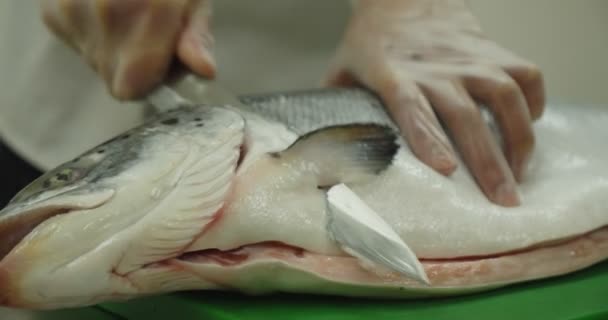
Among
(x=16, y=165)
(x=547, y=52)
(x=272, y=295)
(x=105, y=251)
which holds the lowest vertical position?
(x=547, y=52)

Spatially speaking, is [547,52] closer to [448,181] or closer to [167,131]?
[448,181]

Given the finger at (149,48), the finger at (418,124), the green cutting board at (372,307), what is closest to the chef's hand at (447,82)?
the finger at (418,124)

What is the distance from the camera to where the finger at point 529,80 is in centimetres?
100

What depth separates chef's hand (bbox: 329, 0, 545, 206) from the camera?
888 millimetres

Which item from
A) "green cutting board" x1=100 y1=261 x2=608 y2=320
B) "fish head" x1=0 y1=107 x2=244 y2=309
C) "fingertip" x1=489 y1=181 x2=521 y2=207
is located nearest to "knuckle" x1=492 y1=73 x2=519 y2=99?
"fingertip" x1=489 y1=181 x2=521 y2=207

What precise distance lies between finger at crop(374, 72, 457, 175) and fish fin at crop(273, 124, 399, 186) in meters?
0.07

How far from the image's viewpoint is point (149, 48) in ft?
3.10

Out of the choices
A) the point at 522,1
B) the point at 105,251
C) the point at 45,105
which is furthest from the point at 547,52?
the point at 105,251

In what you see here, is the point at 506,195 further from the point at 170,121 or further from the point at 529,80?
the point at 170,121

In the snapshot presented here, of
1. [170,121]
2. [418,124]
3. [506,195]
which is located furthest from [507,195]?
[170,121]

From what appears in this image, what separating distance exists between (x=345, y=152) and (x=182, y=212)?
170 mm

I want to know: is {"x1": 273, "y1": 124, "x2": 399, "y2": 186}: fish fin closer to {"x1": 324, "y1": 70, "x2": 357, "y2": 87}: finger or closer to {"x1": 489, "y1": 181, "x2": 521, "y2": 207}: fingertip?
{"x1": 489, "y1": 181, "x2": 521, "y2": 207}: fingertip

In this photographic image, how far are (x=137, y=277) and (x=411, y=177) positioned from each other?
0.94ft

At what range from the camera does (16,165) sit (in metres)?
1.40
